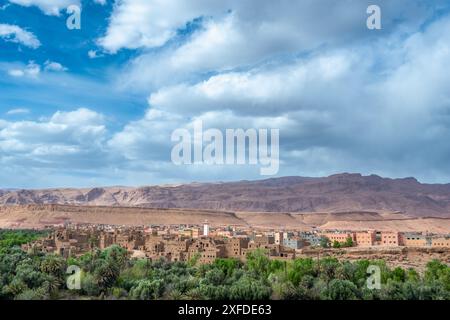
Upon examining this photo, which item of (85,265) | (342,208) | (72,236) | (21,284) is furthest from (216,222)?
(21,284)

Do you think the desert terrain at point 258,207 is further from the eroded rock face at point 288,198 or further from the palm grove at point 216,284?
the palm grove at point 216,284

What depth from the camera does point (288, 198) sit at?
174m

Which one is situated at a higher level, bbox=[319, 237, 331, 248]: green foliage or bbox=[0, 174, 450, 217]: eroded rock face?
bbox=[0, 174, 450, 217]: eroded rock face

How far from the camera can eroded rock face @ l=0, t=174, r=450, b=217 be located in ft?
539

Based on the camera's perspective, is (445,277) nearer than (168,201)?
Yes

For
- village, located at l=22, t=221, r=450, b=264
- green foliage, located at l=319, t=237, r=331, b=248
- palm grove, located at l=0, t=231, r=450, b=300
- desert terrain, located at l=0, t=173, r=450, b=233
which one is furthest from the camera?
desert terrain, located at l=0, t=173, r=450, b=233

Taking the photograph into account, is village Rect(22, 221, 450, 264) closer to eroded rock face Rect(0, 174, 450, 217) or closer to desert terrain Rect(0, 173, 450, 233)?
desert terrain Rect(0, 173, 450, 233)

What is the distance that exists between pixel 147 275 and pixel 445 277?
1911 cm

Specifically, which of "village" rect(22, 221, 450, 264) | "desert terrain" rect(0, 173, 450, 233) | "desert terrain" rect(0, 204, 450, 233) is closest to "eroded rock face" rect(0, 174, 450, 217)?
"desert terrain" rect(0, 173, 450, 233)

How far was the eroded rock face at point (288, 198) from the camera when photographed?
164250mm

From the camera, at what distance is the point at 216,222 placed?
12244 centimetres

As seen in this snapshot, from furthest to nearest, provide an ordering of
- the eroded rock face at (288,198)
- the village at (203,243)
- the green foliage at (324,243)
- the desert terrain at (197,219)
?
1. the eroded rock face at (288,198)
2. the desert terrain at (197,219)
3. the green foliage at (324,243)
4. the village at (203,243)

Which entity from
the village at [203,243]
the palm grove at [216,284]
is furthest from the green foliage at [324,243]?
the palm grove at [216,284]
